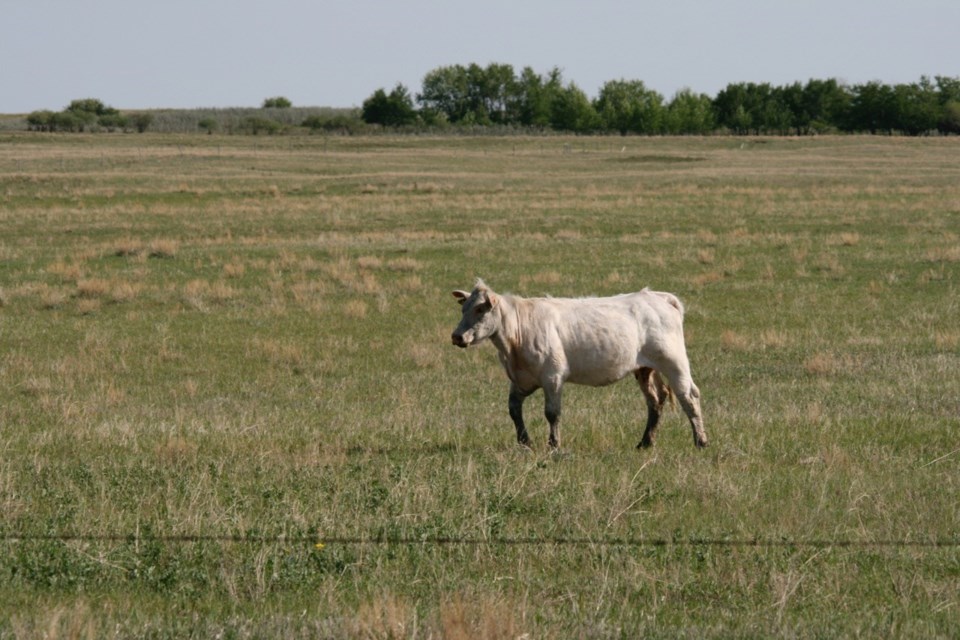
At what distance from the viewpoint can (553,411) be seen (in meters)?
10.7

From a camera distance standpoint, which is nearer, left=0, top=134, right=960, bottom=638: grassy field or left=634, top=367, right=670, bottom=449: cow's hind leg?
left=0, top=134, right=960, bottom=638: grassy field

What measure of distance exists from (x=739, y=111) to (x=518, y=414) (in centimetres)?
14262

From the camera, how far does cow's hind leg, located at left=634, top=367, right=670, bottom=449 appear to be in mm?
11055

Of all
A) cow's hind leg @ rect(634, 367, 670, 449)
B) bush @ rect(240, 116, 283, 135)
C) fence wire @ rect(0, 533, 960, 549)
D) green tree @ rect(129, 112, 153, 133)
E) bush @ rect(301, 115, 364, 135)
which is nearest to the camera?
fence wire @ rect(0, 533, 960, 549)

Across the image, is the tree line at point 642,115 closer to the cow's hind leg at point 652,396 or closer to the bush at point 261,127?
the bush at point 261,127

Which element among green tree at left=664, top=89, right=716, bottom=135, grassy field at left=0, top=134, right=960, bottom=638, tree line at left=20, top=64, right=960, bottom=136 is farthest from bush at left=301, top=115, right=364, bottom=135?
grassy field at left=0, top=134, right=960, bottom=638

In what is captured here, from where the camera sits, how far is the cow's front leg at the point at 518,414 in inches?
Answer: 420

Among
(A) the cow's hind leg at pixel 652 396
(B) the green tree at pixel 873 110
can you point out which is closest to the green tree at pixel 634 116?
(B) the green tree at pixel 873 110

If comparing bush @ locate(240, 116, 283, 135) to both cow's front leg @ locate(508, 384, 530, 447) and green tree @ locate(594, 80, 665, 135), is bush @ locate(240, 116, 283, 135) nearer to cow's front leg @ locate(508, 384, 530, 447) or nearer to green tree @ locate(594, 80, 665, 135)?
green tree @ locate(594, 80, 665, 135)

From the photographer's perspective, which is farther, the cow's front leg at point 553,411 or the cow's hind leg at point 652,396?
the cow's hind leg at point 652,396

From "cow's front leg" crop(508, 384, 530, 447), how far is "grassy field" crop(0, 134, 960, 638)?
0.25m

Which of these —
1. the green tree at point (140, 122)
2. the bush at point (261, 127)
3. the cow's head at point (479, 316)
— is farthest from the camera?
the green tree at point (140, 122)

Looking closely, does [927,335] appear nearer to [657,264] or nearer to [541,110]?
[657,264]

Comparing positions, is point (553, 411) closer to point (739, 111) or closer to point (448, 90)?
point (739, 111)
